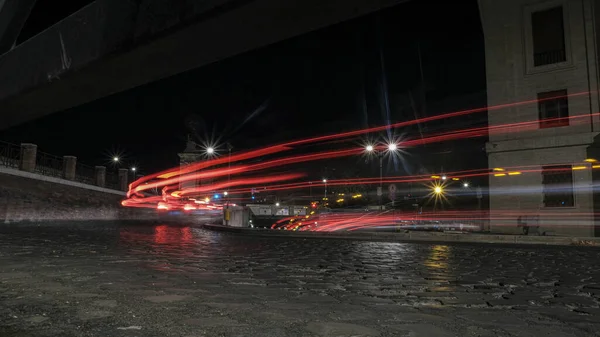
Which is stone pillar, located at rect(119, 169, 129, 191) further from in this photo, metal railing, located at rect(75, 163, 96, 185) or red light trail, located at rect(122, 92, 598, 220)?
metal railing, located at rect(75, 163, 96, 185)

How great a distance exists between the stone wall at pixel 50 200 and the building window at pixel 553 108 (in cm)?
2904

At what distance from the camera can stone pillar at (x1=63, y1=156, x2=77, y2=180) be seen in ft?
103

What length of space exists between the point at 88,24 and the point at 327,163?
58.4 meters

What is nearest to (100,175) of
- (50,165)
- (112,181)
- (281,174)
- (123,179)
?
(112,181)

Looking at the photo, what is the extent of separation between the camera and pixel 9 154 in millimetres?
26641

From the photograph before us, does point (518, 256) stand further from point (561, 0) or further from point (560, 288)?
point (561, 0)

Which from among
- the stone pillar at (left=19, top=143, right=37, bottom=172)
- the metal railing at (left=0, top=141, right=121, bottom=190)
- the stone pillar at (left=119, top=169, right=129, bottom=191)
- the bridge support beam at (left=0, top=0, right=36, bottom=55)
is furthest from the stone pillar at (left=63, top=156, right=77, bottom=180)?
the bridge support beam at (left=0, top=0, right=36, bottom=55)

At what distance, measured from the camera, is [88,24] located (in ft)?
12.7

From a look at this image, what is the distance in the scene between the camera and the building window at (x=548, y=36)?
A: 20.1 m

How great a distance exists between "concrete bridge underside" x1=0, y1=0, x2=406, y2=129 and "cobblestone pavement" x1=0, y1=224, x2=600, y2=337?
2348mm

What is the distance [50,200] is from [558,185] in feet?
98.6

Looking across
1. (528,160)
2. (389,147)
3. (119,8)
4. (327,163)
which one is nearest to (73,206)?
(389,147)

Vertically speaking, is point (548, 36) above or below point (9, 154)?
above

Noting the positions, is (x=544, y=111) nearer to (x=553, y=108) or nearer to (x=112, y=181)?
(x=553, y=108)
